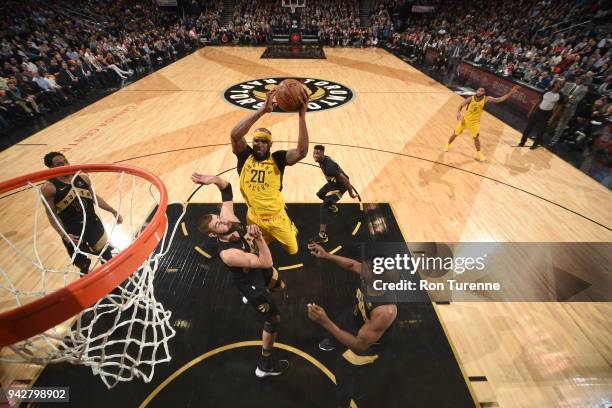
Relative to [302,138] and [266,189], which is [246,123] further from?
[266,189]

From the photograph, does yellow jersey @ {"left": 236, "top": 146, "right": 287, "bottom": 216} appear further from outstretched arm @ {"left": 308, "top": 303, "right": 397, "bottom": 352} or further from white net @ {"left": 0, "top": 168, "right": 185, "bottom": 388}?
outstretched arm @ {"left": 308, "top": 303, "right": 397, "bottom": 352}

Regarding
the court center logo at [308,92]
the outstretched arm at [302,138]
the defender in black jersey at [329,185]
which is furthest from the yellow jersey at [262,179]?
the court center logo at [308,92]

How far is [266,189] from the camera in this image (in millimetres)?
3480

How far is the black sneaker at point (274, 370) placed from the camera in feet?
9.94

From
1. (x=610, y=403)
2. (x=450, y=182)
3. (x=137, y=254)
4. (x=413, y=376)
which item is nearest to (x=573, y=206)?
(x=450, y=182)

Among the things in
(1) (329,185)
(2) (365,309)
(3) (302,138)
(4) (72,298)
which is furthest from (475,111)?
(4) (72,298)

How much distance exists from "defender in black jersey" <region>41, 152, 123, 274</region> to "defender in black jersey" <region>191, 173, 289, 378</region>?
4.92ft

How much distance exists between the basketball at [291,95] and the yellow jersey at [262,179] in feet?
1.76

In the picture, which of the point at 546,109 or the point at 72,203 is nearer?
the point at 72,203

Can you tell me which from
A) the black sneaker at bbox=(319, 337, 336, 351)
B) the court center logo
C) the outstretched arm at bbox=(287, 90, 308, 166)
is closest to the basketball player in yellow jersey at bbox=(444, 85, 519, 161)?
the court center logo

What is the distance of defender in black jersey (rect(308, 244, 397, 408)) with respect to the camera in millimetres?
2178

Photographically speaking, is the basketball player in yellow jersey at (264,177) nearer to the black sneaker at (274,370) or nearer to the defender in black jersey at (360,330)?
the defender in black jersey at (360,330)

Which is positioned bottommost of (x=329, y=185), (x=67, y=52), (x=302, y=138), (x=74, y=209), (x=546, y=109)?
(x=67, y=52)

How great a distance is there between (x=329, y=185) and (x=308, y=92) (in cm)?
812
